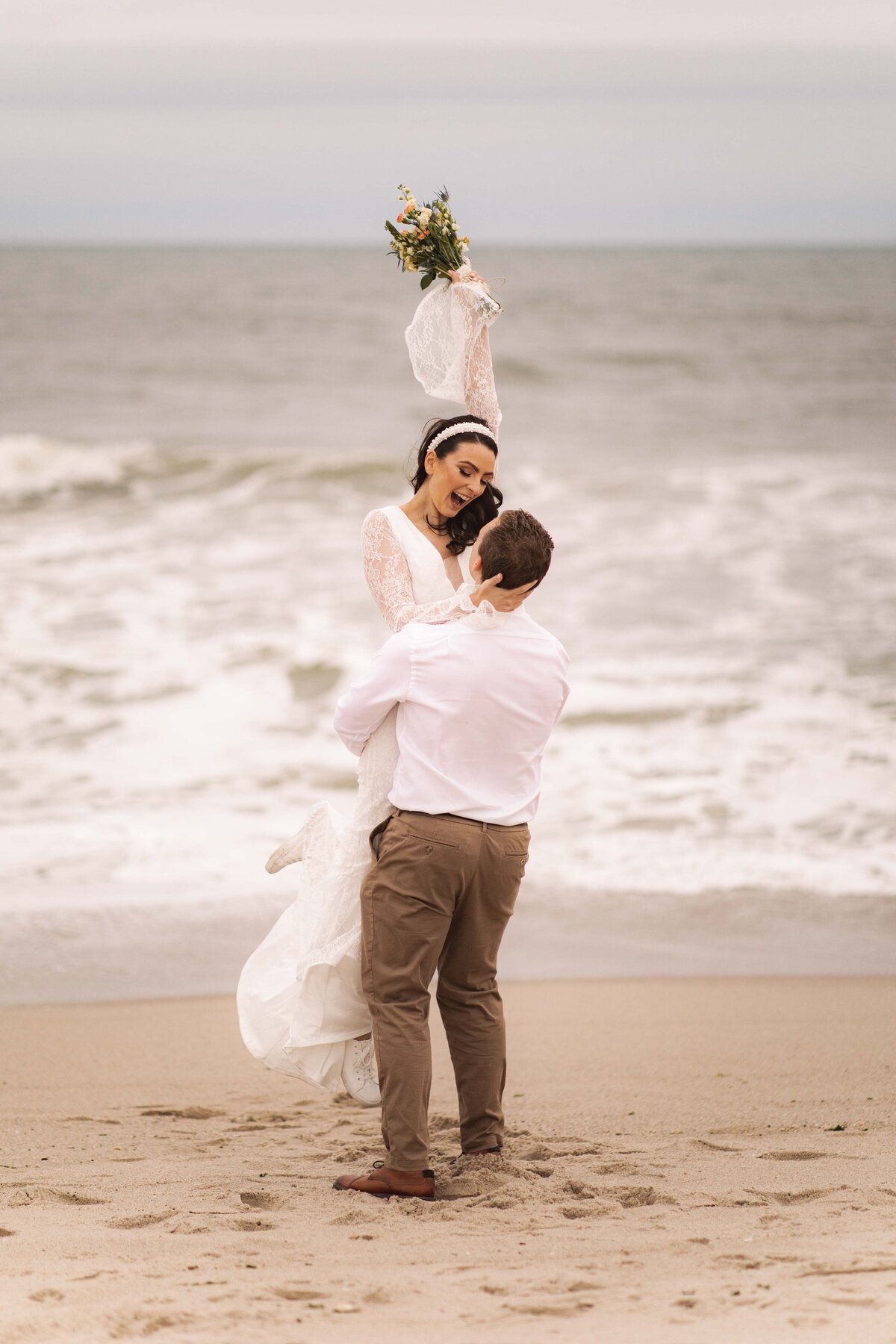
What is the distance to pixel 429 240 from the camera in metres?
3.89

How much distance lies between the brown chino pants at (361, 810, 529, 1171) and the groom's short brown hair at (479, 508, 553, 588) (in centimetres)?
60

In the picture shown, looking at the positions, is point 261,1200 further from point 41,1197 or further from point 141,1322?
point 141,1322

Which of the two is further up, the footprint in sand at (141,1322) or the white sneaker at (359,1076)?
the white sneaker at (359,1076)

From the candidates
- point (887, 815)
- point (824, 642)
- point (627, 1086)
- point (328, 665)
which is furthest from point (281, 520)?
point (627, 1086)

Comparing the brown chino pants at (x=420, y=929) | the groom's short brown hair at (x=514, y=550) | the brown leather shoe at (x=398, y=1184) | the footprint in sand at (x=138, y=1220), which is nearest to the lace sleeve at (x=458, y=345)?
the groom's short brown hair at (x=514, y=550)

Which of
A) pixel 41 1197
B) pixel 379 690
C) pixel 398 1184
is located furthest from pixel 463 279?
pixel 41 1197

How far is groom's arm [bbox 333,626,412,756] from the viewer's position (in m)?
3.21

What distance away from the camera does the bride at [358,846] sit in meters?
3.49

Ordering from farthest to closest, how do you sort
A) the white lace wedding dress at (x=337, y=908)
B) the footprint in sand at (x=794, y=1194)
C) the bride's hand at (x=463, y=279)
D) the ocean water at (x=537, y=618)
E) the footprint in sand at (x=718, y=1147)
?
the ocean water at (x=537, y=618) < the bride's hand at (x=463, y=279) < the footprint in sand at (x=718, y=1147) < the white lace wedding dress at (x=337, y=908) < the footprint in sand at (x=794, y=1194)

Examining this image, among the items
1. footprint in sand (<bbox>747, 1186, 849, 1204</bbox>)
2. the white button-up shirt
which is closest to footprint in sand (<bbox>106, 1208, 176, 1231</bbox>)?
the white button-up shirt

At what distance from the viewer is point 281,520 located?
15.5 m

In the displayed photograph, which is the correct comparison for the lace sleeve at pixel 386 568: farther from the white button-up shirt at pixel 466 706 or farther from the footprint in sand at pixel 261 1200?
the footprint in sand at pixel 261 1200

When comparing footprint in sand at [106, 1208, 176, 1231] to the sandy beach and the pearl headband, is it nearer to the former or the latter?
the sandy beach

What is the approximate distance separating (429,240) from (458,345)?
12.7 inches
